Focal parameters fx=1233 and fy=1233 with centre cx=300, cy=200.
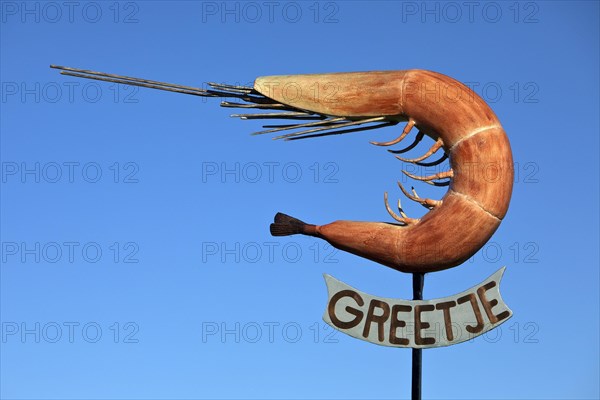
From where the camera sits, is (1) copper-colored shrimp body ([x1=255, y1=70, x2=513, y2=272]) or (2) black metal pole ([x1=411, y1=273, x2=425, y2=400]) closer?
(1) copper-colored shrimp body ([x1=255, y1=70, x2=513, y2=272])

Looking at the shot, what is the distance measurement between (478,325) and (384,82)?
230 cm

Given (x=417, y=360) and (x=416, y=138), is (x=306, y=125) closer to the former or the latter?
(x=416, y=138)

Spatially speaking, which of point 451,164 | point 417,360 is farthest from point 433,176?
point 417,360

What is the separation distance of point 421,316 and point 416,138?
1609 millimetres

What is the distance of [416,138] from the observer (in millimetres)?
11078

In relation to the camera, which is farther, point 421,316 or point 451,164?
point 451,164

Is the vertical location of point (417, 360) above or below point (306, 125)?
below

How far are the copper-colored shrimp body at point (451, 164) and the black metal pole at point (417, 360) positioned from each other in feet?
0.50

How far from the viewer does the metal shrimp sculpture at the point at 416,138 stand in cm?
1060

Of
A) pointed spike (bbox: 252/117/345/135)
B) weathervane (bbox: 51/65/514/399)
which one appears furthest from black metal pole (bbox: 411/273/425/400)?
pointed spike (bbox: 252/117/345/135)

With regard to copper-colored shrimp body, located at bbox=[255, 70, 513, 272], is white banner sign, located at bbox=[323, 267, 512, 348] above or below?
A: below

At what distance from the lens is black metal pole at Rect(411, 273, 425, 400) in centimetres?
1080

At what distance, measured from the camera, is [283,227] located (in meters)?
11.1

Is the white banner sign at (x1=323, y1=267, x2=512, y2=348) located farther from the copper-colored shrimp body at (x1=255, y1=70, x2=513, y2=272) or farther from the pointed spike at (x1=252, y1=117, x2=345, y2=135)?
the pointed spike at (x1=252, y1=117, x2=345, y2=135)
